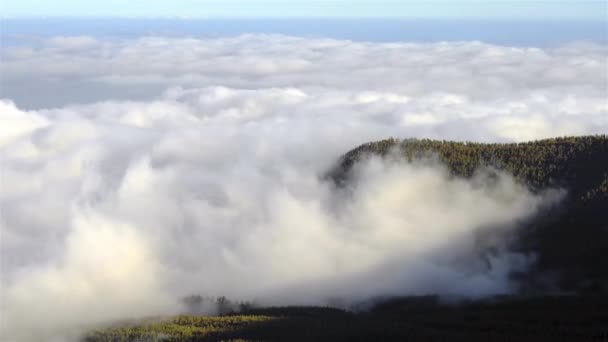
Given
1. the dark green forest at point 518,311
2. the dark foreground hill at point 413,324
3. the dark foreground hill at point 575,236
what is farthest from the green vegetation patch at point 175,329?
the dark foreground hill at point 575,236

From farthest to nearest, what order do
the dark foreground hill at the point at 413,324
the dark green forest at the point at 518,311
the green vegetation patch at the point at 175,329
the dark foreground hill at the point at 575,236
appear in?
the dark foreground hill at the point at 575,236, the green vegetation patch at the point at 175,329, the dark green forest at the point at 518,311, the dark foreground hill at the point at 413,324

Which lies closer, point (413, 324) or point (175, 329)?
point (413, 324)

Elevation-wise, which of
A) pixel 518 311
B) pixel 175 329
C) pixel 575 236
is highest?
pixel 575 236

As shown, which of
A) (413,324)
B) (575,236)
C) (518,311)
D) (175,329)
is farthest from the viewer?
(575,236)

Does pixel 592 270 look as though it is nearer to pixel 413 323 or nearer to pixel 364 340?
pixel 413 323

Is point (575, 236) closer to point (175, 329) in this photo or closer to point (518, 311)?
point (518, 311)

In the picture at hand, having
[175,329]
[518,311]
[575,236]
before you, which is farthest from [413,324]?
[575,236]

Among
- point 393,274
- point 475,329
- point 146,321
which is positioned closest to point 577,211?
point 393,274

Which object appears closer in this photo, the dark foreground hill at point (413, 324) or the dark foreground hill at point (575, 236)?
the dark foreground hill at point (413, 324)

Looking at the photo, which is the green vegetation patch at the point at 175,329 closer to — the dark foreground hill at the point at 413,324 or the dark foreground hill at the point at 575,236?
the dark foreground hill at the point at 413,324

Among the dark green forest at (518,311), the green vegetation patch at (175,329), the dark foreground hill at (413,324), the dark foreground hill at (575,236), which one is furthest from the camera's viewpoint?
the dark foreground hill at (575,236)
